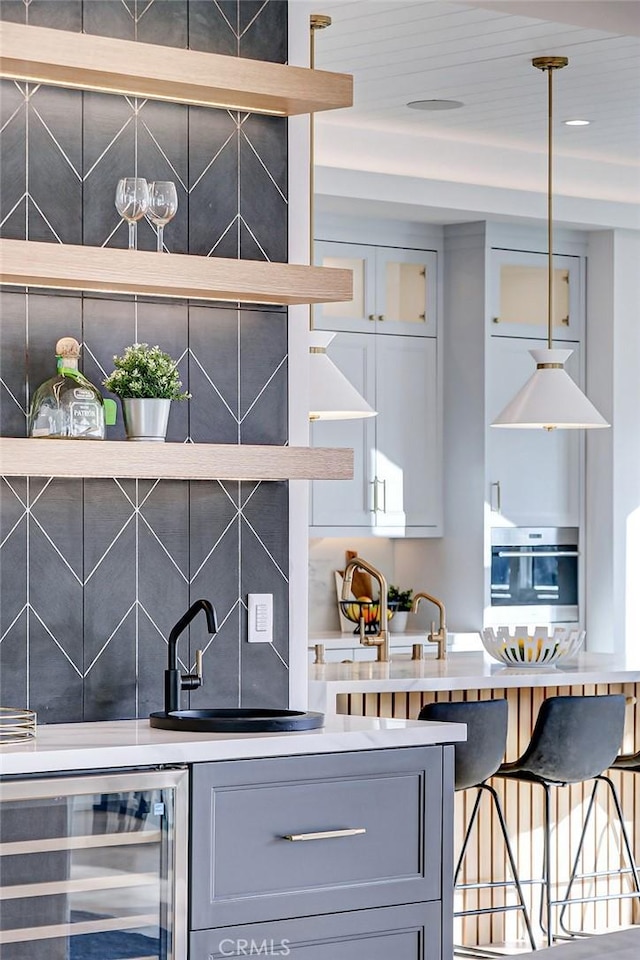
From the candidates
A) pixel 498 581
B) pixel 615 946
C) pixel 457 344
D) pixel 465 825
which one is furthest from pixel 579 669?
pixel 615 946

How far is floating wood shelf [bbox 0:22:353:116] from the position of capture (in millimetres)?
3211

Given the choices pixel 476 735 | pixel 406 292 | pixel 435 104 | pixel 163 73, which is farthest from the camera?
pixel 406 292

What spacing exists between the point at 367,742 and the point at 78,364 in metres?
1.08

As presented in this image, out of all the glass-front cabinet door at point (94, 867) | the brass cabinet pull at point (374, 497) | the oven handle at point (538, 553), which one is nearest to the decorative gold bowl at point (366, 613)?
the brass cabinet pull at point (374, 497)

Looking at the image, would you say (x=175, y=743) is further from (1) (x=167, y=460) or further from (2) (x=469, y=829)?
(2) (x=469, y=829)

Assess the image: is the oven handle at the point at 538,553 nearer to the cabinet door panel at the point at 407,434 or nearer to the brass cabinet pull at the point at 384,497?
the cabinet door panel at the point at 407,434

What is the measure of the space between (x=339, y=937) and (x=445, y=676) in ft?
5.91

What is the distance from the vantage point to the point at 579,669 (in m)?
5.12

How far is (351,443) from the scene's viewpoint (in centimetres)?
670

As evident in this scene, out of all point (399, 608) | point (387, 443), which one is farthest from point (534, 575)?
point (387, 443)

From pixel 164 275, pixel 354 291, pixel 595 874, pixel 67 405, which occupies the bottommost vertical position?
pixel 595 874

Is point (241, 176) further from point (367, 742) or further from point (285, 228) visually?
point (367, 742)

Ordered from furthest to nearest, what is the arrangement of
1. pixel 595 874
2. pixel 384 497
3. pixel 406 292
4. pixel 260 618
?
pixel 406 292 → pixel 384 497 → pixel 595 874 → pixel 260 618

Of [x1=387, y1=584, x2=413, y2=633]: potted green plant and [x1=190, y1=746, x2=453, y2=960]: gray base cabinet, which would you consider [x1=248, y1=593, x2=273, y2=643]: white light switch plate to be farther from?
[x1=387, y1=584, x2=413, y2=633]: potted green plant
